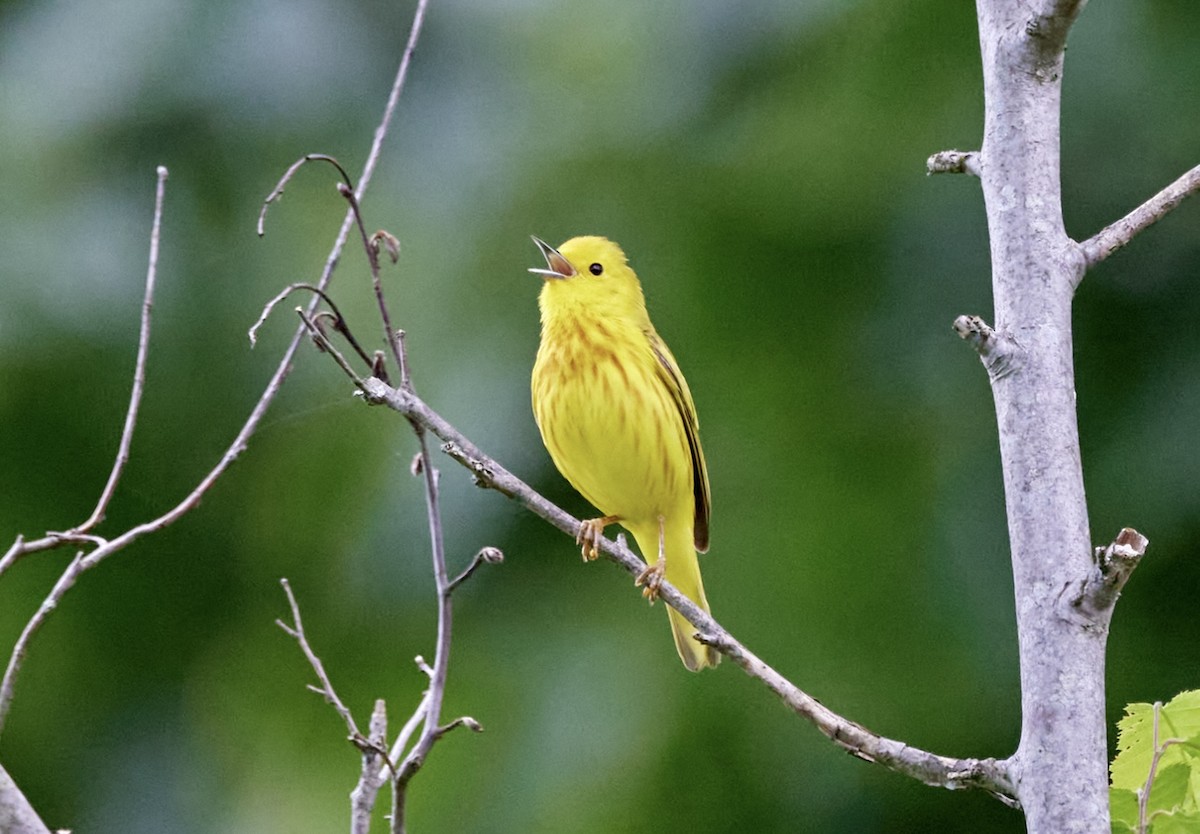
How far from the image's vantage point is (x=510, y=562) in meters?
4.73

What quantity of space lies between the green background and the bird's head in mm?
894

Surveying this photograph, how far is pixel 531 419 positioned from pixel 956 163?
2.38 meters

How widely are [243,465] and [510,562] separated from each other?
111 centimetres

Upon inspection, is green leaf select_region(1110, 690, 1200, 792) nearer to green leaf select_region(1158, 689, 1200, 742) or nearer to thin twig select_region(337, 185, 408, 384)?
green leaf select_region(1158, 689, 1200, 742)

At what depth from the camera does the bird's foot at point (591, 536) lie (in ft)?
7.37

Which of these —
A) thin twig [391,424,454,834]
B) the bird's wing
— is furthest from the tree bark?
the bird's wing

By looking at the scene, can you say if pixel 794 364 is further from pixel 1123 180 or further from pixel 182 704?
pixel 182 704

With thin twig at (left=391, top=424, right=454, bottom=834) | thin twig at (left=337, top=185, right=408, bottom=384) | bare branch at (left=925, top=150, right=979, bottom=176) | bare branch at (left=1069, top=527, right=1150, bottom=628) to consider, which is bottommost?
thin twig at (left=391, top=424, right=454, bottom=834)

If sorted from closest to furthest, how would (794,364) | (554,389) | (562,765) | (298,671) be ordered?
(554,389), (562,765), (794,364), (298,671)

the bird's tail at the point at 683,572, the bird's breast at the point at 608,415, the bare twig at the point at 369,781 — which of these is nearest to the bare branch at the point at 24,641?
the bare twig at the point at 369,781

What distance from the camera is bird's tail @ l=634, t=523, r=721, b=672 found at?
12.2ft

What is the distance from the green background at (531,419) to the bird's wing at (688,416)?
0.81 m

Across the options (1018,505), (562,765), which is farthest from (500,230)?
(1018,505)

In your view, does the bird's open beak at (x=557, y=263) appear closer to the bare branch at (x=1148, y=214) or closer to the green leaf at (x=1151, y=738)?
the bare branch at (x=1148, y=214)
